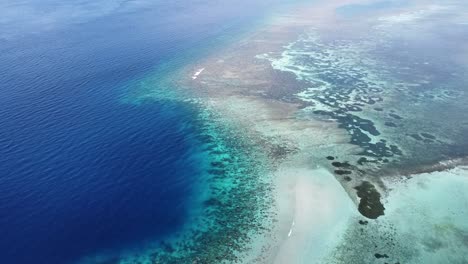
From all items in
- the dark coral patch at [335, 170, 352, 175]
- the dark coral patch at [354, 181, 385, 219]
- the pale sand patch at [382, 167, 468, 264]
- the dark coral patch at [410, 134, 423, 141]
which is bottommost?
the pale sand patch at [382, 167, 468, 264]

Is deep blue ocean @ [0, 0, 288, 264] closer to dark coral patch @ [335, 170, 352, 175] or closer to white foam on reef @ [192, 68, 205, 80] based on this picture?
white foam on reef @ [192, 68, 205, 80]

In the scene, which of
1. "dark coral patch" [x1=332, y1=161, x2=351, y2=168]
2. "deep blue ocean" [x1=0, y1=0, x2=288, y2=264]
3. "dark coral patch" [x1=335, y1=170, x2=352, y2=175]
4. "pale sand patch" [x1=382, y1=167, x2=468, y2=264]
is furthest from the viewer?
"dark coral patch" [x1=332, y1=161, x2=351, y2=168]

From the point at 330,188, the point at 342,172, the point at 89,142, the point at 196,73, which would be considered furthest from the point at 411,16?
the point at 89,142

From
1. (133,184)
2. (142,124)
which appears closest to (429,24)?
(142,124)

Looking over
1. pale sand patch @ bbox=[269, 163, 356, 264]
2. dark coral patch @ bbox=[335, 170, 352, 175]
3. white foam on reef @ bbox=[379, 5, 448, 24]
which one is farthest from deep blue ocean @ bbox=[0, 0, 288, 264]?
white foam on reef @ bbox=[379, 5, 448, 24]

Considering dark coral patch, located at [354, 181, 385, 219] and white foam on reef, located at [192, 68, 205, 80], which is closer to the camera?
dark coral patch, located at [354, 181, 385, 219]

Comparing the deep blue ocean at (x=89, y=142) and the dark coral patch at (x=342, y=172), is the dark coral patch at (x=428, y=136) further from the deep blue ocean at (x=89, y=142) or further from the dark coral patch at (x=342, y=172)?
the deep blue ocean at (x=89, y=142)

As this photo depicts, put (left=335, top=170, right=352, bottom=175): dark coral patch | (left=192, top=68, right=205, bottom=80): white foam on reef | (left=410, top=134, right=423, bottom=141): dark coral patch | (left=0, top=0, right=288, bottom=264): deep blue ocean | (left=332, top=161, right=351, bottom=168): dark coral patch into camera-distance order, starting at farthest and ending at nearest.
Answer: (left=192, top=68, right=205, bottom=80): white foam on reef < (left=410, top=134, right=423, bottom=141): dark coral patch < (left=332, top=161, right=351, bottom=168): dark coral patch < (left=335, top=170, right=352, bottom=175): dark coral patch < (left=0, top=0, right=288, bottom=264): deep blue ocean

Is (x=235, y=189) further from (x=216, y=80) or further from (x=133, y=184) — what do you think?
(x=216, y=80)
